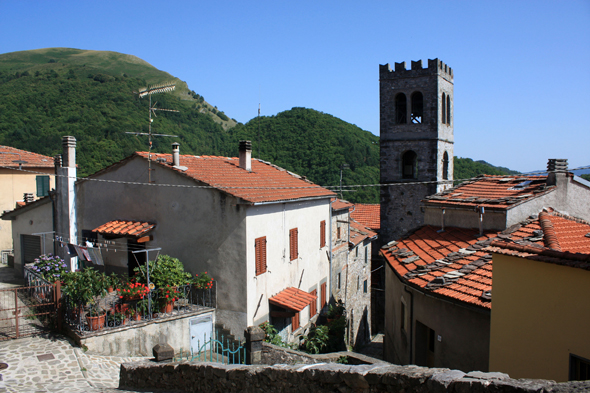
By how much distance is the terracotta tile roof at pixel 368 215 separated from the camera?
3141 centimetres

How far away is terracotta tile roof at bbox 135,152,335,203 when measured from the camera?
44.9 ft

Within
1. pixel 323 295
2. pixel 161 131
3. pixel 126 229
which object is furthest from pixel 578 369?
pixel 161 131

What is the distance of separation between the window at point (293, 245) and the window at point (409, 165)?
1529 cm

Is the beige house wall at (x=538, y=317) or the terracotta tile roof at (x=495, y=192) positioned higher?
the terracotta tile roof at (x=495, y=192)

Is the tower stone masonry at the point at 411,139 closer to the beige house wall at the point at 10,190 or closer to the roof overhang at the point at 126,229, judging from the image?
the roof overhang at the point at 126,229

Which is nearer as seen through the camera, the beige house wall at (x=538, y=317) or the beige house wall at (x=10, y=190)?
the beige house wall at (x=538, y=317)

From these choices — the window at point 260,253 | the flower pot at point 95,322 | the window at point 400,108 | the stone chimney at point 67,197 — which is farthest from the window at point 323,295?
the window at point 400,108

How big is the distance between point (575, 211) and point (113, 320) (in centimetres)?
1493

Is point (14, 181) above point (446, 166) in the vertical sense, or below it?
below

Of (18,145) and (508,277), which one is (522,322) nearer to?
(508,277)

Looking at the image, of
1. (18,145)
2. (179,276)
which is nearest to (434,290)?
(179,276)

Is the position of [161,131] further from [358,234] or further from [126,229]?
[126,229]

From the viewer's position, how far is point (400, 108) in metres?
29.9

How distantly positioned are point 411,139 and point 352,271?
10.8 metres
